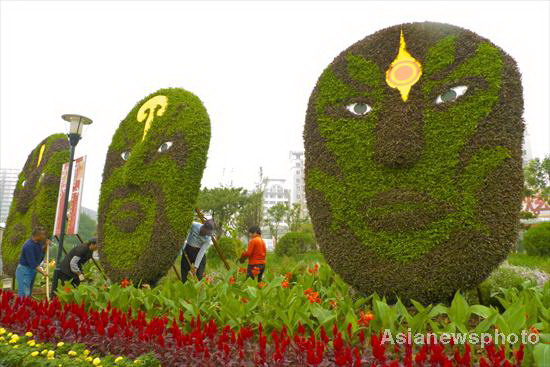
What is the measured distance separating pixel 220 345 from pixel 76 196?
4.86 metres

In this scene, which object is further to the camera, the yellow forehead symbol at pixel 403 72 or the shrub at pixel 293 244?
the shrub at pixel 293 244

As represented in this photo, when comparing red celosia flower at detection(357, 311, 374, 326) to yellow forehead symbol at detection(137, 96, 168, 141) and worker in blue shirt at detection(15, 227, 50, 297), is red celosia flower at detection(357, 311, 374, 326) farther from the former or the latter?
worker in blue shirt at detection(15, 227, 50, 297)

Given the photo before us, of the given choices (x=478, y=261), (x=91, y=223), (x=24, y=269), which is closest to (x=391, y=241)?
(x=478, y=261)

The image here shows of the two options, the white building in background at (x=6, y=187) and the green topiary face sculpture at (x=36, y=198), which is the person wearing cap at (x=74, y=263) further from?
the white building in background at (x=6, y=187)

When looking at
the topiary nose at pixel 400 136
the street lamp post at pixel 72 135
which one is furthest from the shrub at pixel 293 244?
the topiary nose at pixel 400 136

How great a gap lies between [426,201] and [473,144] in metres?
0.87

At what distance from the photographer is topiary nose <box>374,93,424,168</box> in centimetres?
478

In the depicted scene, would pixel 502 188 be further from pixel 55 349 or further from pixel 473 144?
pixel 55 349

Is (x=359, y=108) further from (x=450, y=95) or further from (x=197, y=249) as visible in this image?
(x=197, y=249)

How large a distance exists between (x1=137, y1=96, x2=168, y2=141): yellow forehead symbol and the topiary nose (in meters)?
4.35

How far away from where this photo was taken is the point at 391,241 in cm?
479

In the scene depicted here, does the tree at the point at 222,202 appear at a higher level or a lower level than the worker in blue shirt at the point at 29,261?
higher

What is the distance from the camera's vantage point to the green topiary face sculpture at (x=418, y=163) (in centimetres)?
443

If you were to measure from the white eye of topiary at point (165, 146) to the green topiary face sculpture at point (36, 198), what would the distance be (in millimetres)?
5025
